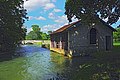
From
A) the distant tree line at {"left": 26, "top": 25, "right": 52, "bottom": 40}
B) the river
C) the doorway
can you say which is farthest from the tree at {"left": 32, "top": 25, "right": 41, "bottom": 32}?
the river

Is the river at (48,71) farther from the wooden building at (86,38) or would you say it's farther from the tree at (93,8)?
the wooden building at (86,38)

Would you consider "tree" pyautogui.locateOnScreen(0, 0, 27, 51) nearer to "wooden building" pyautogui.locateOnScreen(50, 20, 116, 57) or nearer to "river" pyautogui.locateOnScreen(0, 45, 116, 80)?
"wooden building" pyautogui.locateOnScreen(50, 20, 116, 57)

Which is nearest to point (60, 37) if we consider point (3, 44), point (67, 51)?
point (67, 51)

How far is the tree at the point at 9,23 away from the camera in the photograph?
37.5 metres

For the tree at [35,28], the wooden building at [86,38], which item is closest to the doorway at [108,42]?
the wooden building at [86,38]

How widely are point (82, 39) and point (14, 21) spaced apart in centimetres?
1159

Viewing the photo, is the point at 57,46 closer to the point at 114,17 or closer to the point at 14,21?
the point at 14,21

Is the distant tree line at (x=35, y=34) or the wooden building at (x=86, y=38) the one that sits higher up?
the distant tree line at (x=35, y=34)

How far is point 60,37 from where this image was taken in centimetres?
4306

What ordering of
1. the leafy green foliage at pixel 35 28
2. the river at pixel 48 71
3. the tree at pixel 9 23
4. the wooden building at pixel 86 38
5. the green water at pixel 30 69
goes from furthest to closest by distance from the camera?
the leafy green foliage at pixel 35 28
the tree at pixel 9 23
the wooden building at pixel 86 38
the green water at pixel 30 69
the river at pixel 48 71

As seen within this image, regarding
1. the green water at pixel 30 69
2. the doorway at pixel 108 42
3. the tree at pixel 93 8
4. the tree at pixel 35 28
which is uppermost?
the tree at pixel 35 28

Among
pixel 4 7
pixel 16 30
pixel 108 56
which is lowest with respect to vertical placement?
pixel 108 56

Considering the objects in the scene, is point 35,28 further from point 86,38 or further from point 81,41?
point 81,41

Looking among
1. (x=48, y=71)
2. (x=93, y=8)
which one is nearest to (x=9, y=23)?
(x=93, y=8)
